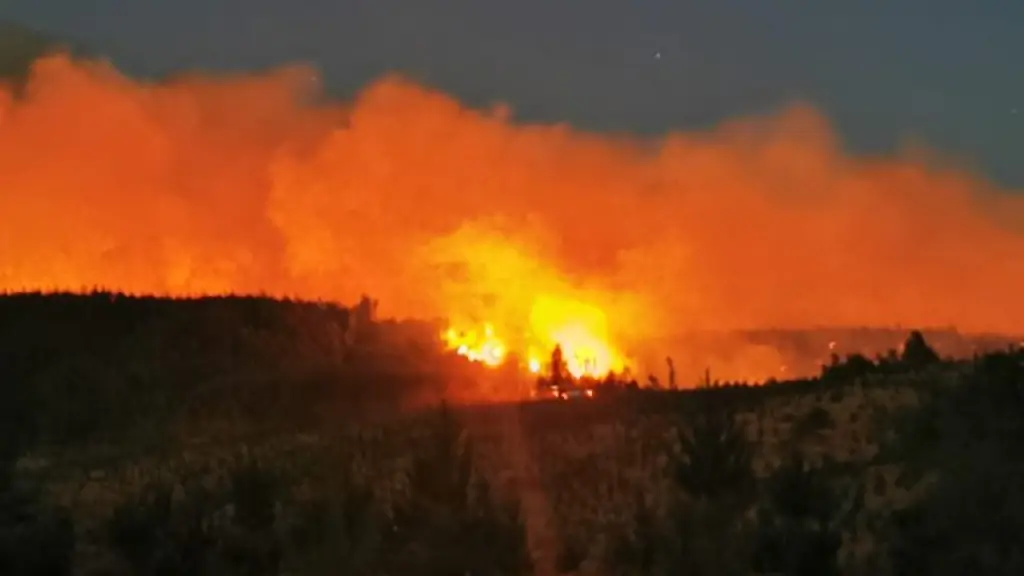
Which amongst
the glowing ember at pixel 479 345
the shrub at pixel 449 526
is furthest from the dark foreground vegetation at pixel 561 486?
the glowing ember at pixel 479 345

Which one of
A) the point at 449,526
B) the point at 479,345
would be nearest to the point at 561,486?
the point at 449,526

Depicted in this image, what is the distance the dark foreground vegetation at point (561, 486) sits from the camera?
2055 cm

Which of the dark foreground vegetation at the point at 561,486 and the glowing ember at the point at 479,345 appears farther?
the glowing ember at the point at 479,345

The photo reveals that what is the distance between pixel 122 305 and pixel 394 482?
29581mm

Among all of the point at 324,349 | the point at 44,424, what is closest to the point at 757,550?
the point at 44,424

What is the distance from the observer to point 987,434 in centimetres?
2766

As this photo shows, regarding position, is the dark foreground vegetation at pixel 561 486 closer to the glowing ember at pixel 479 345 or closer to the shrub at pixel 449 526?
the shrub at pixel 449 526

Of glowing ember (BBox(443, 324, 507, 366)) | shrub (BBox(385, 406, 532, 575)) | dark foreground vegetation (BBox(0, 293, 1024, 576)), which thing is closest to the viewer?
shrub (BBox(385, 406, 532, 575))

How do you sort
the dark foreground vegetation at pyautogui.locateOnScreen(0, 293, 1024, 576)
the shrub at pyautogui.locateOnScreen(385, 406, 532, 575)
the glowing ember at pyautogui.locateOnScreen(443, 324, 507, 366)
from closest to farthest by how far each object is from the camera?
the shrub at pyautogui.locateOnScreen(385, 406, 532, 575) < the dark foreground vegetation at pyautogui.locateOnScreen(0, 293, 1024, 576) < the glowing ember at pyautogui.locateOnScreen(443, 324, 507, 366)

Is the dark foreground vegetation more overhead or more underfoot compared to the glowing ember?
more underfoot

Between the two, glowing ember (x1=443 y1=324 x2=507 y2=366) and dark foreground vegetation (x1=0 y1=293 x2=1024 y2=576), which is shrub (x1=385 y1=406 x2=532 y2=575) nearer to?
dark foreground vegetation (x1=0 y1=293 x2=1024 y2=576)

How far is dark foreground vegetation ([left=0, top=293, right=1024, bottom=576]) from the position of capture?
20547mm

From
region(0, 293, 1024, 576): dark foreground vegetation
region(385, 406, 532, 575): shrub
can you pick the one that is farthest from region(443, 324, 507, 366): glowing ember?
region(385, 406, 532, 575): shrub

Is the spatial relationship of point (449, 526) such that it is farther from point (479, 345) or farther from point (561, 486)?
point (479, 345)
